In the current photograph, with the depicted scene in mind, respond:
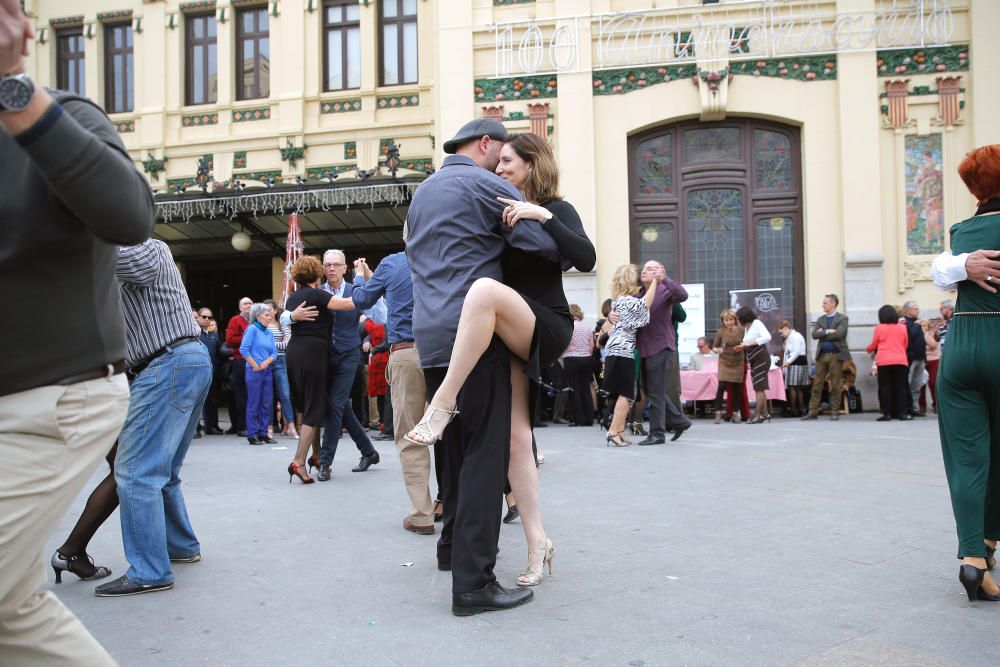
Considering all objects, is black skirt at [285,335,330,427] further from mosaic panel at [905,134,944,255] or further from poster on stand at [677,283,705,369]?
mosaic panel at [905,134,944,255]

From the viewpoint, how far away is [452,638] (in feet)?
9.98

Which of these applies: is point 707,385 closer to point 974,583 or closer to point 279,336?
point 279,336

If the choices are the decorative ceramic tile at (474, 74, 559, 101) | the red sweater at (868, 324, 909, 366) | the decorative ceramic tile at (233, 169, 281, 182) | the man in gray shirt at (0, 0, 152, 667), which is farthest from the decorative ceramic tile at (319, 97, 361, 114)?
the man in gray shirt at (0, 0, 152, 667)

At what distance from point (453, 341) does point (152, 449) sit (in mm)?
1512

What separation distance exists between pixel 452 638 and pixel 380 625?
330 millimetres

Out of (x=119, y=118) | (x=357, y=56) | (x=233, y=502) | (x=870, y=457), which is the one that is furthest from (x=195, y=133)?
(x=870, y=457)

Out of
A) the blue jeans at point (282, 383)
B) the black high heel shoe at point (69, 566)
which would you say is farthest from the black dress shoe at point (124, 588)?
the blue jeans at point (282, 383)

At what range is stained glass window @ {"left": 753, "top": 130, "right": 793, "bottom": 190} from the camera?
49.0ft

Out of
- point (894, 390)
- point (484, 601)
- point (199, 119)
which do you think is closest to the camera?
point (484, 601)

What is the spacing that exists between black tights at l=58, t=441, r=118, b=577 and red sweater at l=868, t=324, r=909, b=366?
1105 centimetres

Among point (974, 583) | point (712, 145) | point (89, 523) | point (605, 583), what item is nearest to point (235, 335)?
point (89, 523)

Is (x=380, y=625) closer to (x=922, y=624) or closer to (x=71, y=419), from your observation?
(x=71, y=419)

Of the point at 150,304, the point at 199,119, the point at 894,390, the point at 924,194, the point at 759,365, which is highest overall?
the point at 199,119

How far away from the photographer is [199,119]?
750 inches
